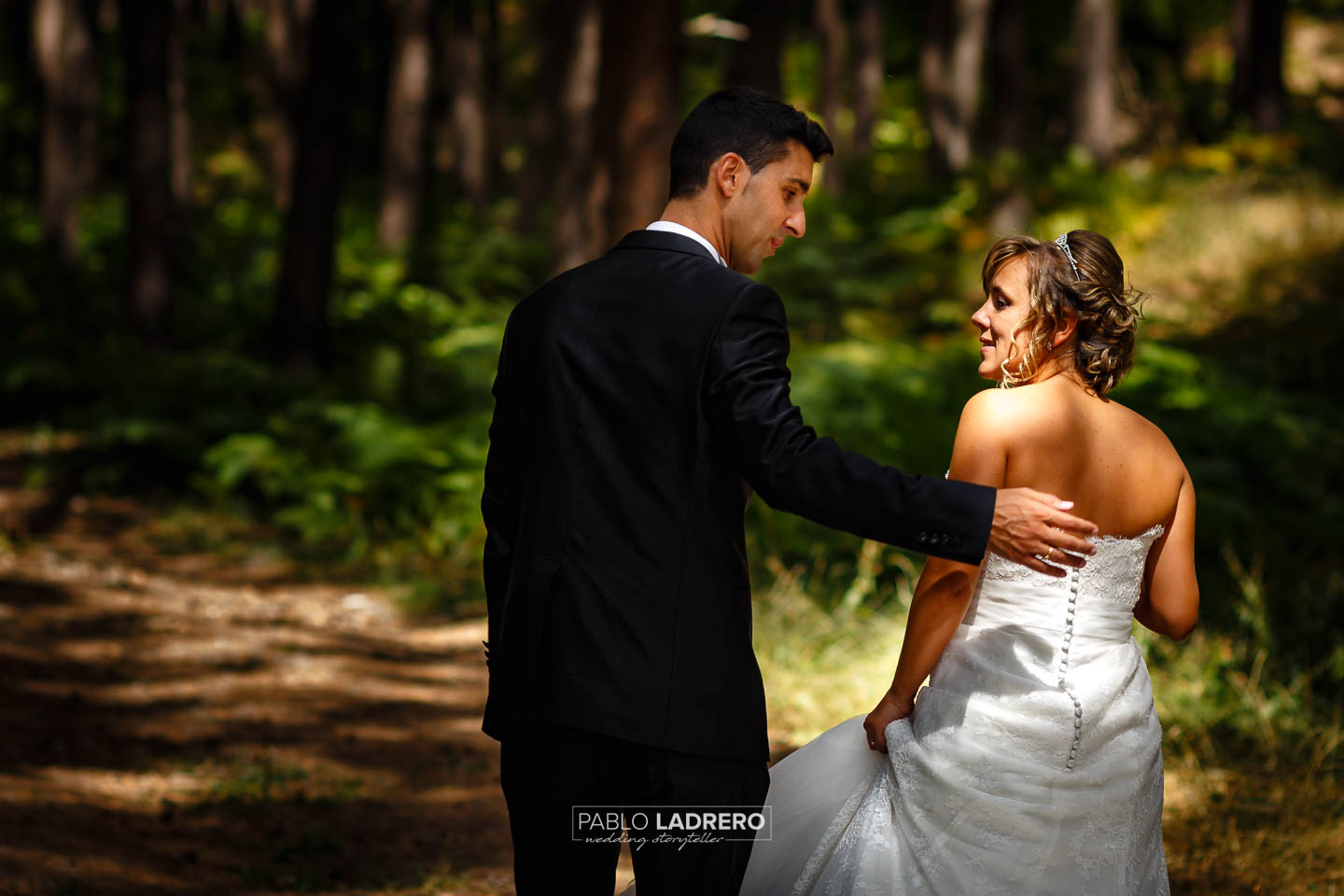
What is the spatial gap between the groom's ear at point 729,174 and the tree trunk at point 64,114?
57.8ft

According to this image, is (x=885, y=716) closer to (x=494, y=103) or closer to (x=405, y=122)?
(x=405, y=122)

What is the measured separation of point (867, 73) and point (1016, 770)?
23.9 metres

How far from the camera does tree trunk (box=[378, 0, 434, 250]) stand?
1919 centimetres

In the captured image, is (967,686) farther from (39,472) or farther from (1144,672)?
(39,472)

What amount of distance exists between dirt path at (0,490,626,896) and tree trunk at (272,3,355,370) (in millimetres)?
3722

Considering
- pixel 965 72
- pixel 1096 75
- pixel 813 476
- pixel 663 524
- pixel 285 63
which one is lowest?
pixel 663 524

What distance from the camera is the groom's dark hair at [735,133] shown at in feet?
9.16

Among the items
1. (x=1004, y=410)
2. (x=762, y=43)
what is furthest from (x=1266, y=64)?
(x=1004, y=410)

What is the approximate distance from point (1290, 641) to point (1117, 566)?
15.5 ft

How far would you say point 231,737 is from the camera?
20.0ft

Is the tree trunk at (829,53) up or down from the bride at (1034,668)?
up

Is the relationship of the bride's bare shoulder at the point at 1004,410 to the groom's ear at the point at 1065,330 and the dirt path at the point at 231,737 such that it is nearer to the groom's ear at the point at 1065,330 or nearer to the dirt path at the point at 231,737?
the groom's ear at the point at 1065,330

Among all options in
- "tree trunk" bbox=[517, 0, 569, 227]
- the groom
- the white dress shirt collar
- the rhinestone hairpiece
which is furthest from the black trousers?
"tree trunk" bbox=[517, 0, 569, 227]

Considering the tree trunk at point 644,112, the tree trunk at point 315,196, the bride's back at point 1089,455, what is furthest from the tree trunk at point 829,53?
the bride's back at point 1089,455
